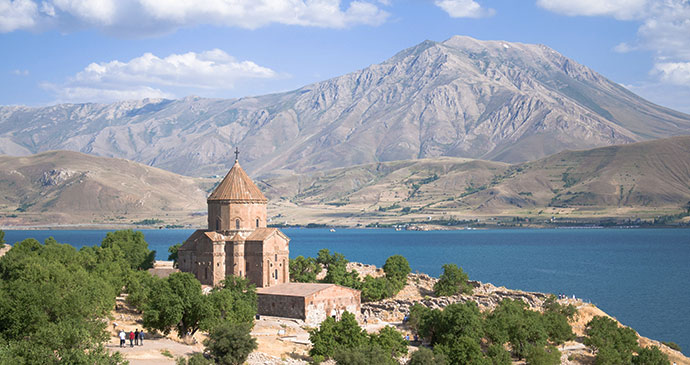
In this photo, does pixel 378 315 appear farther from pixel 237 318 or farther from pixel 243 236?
pixel 237 318

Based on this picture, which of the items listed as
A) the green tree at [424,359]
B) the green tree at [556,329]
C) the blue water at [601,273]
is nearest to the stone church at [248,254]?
the green tree at [556,329]

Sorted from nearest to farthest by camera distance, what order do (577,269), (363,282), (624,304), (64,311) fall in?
1. (64,311)
2. (363,282)
3. (624,304)
4. (577,269)

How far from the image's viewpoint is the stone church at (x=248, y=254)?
227 feet

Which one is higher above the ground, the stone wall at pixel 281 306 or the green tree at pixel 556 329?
the stone wall at pixel 281 306

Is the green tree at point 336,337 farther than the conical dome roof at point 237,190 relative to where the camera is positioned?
No

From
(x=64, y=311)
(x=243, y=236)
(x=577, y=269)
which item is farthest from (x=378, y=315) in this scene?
(x=577, y=269)

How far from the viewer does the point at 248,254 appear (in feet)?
239

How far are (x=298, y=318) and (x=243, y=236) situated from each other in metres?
11.0

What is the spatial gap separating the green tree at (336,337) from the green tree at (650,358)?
921 inches

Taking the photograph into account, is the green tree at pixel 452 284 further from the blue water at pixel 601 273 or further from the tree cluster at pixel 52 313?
the tree cluster at pixel 52 313

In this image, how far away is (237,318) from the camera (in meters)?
56.5

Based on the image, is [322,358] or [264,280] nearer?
[322,358]

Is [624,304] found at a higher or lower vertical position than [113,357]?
lower

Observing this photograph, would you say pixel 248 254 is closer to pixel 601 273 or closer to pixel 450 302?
pixel 450 302
